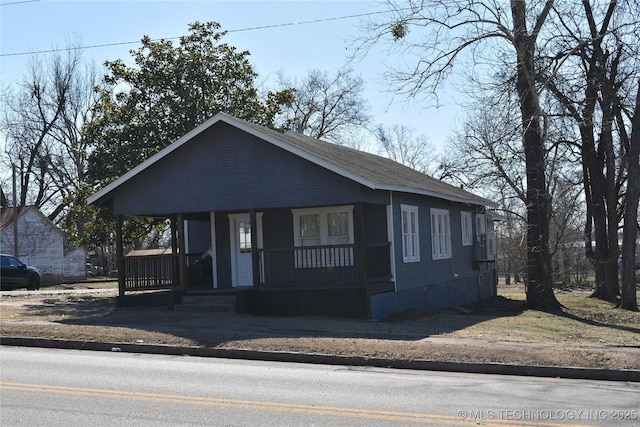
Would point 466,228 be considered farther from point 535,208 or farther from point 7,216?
point 7,216

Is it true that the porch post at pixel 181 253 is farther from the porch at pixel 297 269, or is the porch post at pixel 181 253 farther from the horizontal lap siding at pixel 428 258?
the horizontal lap siding at pixel 428 258

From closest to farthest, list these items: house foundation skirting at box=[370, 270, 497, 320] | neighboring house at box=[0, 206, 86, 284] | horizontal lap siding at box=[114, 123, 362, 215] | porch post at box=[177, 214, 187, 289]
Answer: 1. horizontal lap siding at box=[114, 123, 362, 215]
2. house foundation skirting at box=[370, 270, 497, 320]
3. porch post at box=[177, 214, 187, 289]
4. neighboring house at box=[0, 206, 86, 284]

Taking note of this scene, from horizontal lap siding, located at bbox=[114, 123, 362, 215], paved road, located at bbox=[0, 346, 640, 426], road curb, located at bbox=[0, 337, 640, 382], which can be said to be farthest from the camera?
horizontal lap siding, located at bbox=[114, 123, 362, 215]

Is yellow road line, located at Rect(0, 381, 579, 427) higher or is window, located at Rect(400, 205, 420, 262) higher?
window, located at Rect(400, 205, 420, 262)

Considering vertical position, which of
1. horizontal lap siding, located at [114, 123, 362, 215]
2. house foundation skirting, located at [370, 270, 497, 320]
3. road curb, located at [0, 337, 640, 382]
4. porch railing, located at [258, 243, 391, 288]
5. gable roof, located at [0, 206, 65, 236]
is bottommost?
road curb, located at [0, 337, 640, 382]

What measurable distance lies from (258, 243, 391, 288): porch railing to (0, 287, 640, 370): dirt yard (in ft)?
4.41

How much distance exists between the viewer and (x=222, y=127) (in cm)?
2102

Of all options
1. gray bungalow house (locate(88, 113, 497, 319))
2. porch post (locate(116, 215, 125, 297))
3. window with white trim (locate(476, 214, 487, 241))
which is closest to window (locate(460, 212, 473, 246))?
window with white trim (locate(476, 214, 487, 241))

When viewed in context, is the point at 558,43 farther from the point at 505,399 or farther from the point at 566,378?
the point at 505,399

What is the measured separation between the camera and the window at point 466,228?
29891 millimetres

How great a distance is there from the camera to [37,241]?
5353 cm

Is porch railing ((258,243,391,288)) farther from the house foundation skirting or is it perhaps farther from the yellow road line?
the yellow road line

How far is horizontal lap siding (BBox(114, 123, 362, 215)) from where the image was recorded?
2005 cm

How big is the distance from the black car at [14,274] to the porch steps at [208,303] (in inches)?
650
